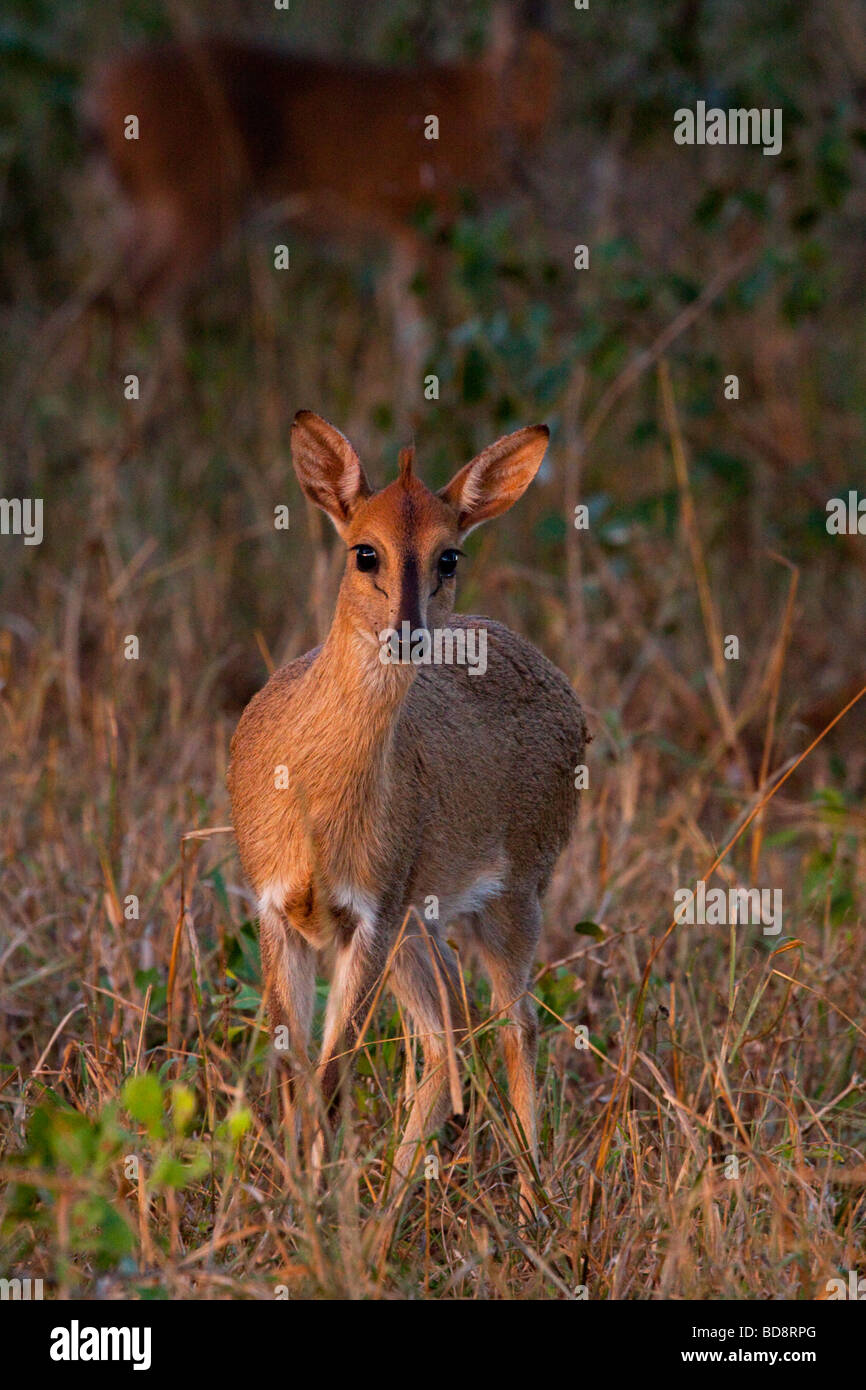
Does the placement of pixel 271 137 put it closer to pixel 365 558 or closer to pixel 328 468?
pixel 328 468

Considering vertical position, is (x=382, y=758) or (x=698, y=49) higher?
(x=698, y=49)

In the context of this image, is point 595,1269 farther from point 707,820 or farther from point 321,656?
point 707,820

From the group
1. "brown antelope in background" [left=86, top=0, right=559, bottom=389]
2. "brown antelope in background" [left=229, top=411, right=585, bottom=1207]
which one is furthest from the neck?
"brown antelope in background" [left=86, top=0, right=559, bottom=389]

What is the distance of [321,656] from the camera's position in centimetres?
368

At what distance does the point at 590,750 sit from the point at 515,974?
158cm

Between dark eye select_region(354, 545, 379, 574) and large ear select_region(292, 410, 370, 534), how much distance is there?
144 millimetres

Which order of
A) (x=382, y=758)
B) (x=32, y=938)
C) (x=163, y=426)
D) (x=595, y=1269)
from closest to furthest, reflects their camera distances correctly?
(x=595, y=1269) → (x=382, y=758) → (x=32, y=938) → (x=163, y=426)

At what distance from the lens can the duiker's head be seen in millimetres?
3426

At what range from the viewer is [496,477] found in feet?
12.2

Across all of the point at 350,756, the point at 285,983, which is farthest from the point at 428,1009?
the point at 350,756

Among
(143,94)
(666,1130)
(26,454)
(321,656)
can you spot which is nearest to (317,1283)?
(666,1130)

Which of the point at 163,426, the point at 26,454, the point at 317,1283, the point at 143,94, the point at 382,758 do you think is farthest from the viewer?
the point at 143,94

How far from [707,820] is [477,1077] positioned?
7.67ft

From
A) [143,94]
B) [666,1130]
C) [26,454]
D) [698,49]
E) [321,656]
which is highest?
[143,94]
